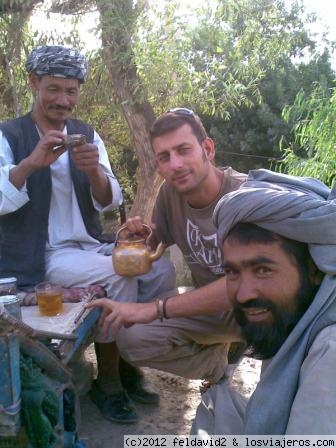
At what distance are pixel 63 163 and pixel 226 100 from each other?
2.44 m

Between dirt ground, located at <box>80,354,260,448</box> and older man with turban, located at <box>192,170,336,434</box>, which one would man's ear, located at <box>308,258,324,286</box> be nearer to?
older man with turban, located at <box>192,170,336,434</box>

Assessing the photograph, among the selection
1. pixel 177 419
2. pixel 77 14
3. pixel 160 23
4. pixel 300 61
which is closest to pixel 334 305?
pixel 177 419

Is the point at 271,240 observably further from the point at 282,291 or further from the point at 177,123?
the point at 177,123

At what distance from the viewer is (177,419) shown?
346 cm

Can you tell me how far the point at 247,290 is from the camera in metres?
1.79

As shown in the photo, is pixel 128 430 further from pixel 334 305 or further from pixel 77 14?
pixel 77 14

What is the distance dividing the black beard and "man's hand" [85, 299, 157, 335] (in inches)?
42.9

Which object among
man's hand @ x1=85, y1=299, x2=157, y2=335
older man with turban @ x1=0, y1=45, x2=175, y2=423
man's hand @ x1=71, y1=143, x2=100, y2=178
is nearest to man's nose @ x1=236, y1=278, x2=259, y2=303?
man's hand @ x1=85, y1=299, x2=157, y2=335

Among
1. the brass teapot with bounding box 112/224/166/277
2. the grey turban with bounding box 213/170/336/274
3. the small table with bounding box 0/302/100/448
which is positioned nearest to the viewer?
the grey turban with bounding box 213/170/336/274

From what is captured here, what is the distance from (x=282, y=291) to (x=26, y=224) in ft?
6.72

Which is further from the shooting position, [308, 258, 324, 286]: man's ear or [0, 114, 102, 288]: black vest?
[0, 114, 102, 288]: black vest

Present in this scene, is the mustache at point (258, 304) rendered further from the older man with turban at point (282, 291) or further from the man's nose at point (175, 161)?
the man's nose at point (175, 161)

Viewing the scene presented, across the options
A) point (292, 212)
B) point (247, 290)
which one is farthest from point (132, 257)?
point (292, 212)

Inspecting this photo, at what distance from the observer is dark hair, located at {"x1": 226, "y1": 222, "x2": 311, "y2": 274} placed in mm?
1773
